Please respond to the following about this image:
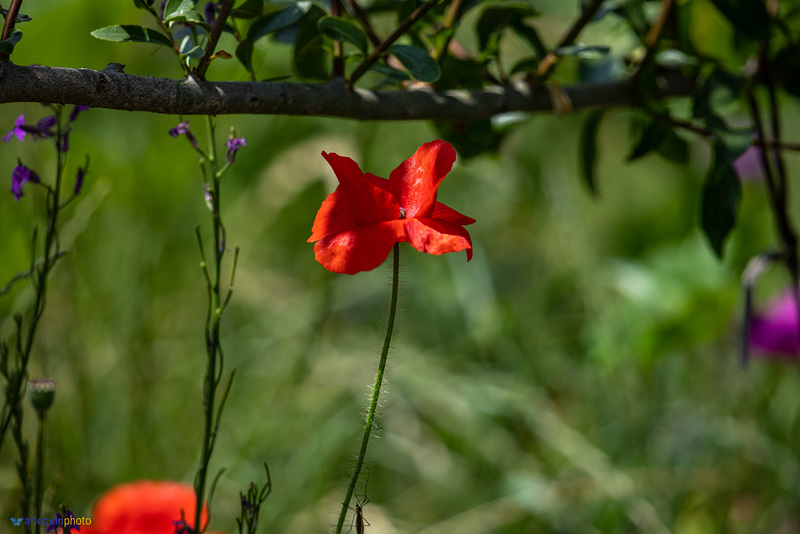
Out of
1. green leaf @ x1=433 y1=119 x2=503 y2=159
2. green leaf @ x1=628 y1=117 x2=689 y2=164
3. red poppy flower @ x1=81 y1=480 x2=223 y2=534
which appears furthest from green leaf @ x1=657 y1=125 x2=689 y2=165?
red poppy flower @ x1=81 y1=480 x2=223 y2=534

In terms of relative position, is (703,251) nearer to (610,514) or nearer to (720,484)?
(720,484)

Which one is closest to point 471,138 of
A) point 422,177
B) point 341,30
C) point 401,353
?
point 341,30

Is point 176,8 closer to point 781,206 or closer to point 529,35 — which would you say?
point 529,35

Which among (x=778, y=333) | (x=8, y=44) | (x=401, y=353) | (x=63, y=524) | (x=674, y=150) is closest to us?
(x=8, y=44)

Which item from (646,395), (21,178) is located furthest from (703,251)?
(21,178)

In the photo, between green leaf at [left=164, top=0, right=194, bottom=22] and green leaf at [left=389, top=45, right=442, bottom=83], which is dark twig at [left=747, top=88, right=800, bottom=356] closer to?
green leaf at [left=389, top=45, right=442, bottom=83]

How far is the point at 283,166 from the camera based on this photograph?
165 cm

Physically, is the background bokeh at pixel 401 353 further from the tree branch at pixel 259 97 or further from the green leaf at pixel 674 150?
the tree branch at pixel 259 97

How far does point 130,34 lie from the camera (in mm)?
568

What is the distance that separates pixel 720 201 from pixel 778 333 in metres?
0.83

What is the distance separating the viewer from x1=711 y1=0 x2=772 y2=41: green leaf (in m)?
0.79

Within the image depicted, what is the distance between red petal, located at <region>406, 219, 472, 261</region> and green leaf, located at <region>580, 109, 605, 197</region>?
1.74 feet

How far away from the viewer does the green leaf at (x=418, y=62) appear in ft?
2.01

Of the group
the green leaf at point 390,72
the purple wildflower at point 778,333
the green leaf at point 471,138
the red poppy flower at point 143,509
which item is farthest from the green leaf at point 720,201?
the purple wildflower at point 778,333
